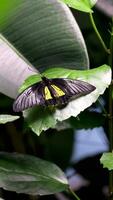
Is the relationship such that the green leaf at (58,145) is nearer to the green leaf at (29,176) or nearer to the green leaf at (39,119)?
the green leaf at (29,176)

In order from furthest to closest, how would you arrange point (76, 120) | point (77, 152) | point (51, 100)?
point (77, 152)
point (76, 120)
point (51, 100)

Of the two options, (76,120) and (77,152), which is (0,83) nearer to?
(76,120)

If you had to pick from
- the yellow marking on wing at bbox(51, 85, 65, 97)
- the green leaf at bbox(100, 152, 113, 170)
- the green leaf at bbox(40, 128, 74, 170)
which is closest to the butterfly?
the yellow marking on wing at bbox(51, 85, 65, 97)

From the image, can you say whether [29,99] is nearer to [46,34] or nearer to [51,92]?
[51,92]

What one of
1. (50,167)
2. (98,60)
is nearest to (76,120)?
(50,167)

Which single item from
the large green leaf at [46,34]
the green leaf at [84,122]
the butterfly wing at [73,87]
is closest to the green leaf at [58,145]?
the green leaf at [84,122]

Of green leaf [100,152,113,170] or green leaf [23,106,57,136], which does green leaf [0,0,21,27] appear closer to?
green leaf [23,106,57,136]
